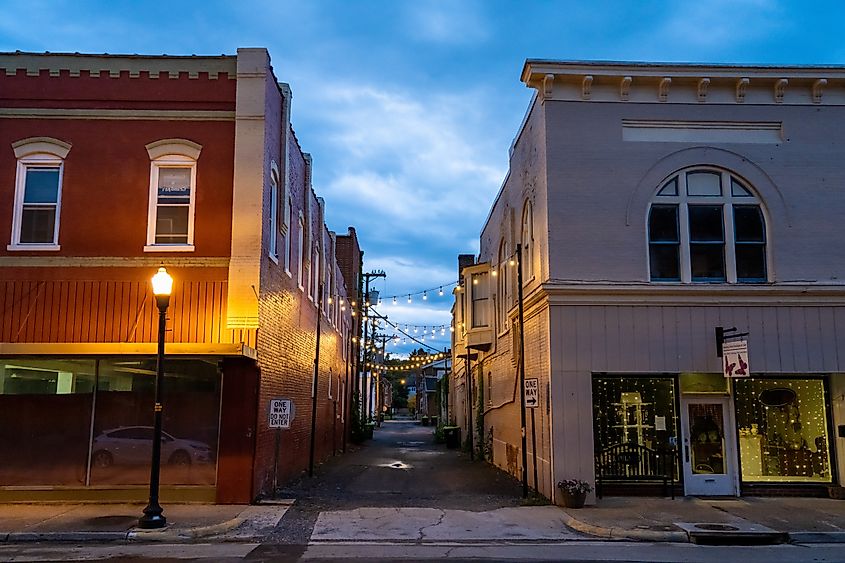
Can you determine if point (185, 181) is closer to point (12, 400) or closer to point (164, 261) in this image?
point (164, 261)

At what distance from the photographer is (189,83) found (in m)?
15.8

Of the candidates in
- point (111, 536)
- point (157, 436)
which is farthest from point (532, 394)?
point (111, 536)

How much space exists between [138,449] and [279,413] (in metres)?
2.89

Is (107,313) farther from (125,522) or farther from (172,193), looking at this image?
(125,522)

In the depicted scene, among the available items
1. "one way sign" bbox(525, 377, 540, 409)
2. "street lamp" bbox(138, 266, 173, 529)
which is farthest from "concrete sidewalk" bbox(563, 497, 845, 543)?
"street lamp" bbox(138, 266, 173, 529)

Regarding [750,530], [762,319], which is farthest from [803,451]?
[750,530]

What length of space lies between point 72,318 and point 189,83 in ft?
18.1

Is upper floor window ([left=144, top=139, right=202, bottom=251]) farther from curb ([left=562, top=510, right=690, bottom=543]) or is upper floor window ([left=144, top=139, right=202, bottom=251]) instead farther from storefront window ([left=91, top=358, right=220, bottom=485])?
curb ([left=562, top=510, right=690, bottom=543])

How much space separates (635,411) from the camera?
51.9 feet

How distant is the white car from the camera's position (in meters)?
14.6

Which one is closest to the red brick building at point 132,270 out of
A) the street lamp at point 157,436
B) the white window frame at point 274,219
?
the white window frame at point 274,219

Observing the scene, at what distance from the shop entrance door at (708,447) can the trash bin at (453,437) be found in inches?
832

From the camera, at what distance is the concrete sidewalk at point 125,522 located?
37.6ft

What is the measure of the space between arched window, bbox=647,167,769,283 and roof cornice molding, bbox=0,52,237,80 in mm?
9912
